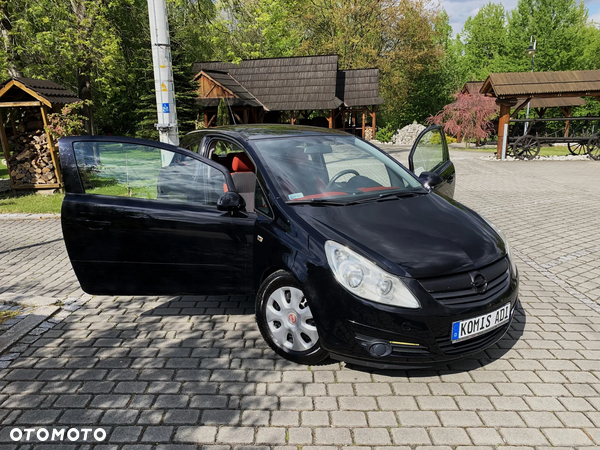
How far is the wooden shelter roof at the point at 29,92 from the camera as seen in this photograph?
11.2m

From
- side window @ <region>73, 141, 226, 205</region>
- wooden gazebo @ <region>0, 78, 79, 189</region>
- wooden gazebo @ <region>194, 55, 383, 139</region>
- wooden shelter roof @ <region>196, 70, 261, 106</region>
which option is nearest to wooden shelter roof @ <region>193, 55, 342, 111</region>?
wooden gazebo @ <region>194, 55, 383, 139</region>

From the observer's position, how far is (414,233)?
3514 millimetres

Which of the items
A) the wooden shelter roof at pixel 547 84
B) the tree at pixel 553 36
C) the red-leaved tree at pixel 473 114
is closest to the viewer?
the wooden shelter roof at pixel 547 84

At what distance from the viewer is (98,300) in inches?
202

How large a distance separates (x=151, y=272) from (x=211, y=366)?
107cm

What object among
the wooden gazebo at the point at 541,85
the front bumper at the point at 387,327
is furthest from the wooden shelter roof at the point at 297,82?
the front bumper at the point at 387,327

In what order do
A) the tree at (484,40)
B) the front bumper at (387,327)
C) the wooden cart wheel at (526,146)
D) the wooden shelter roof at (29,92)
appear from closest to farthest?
the front bumper at (387,327)
the wooden shelter roof at (29,92)
the wooden cart wheel at (526,146)
the tree at (484,40)

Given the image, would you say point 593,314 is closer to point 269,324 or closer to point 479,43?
point 269,324

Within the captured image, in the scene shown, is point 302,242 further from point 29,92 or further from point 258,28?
point 258,28

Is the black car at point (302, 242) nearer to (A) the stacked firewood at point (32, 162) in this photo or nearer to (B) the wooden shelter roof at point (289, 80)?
(A) the stacked firewood at point (32, 162)

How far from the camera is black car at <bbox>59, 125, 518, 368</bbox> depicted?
3.15 metres

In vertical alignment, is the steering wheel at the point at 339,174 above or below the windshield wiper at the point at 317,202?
above

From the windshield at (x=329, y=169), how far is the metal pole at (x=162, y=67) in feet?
9.54

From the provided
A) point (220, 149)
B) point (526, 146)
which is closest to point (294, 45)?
point (526, 146)
